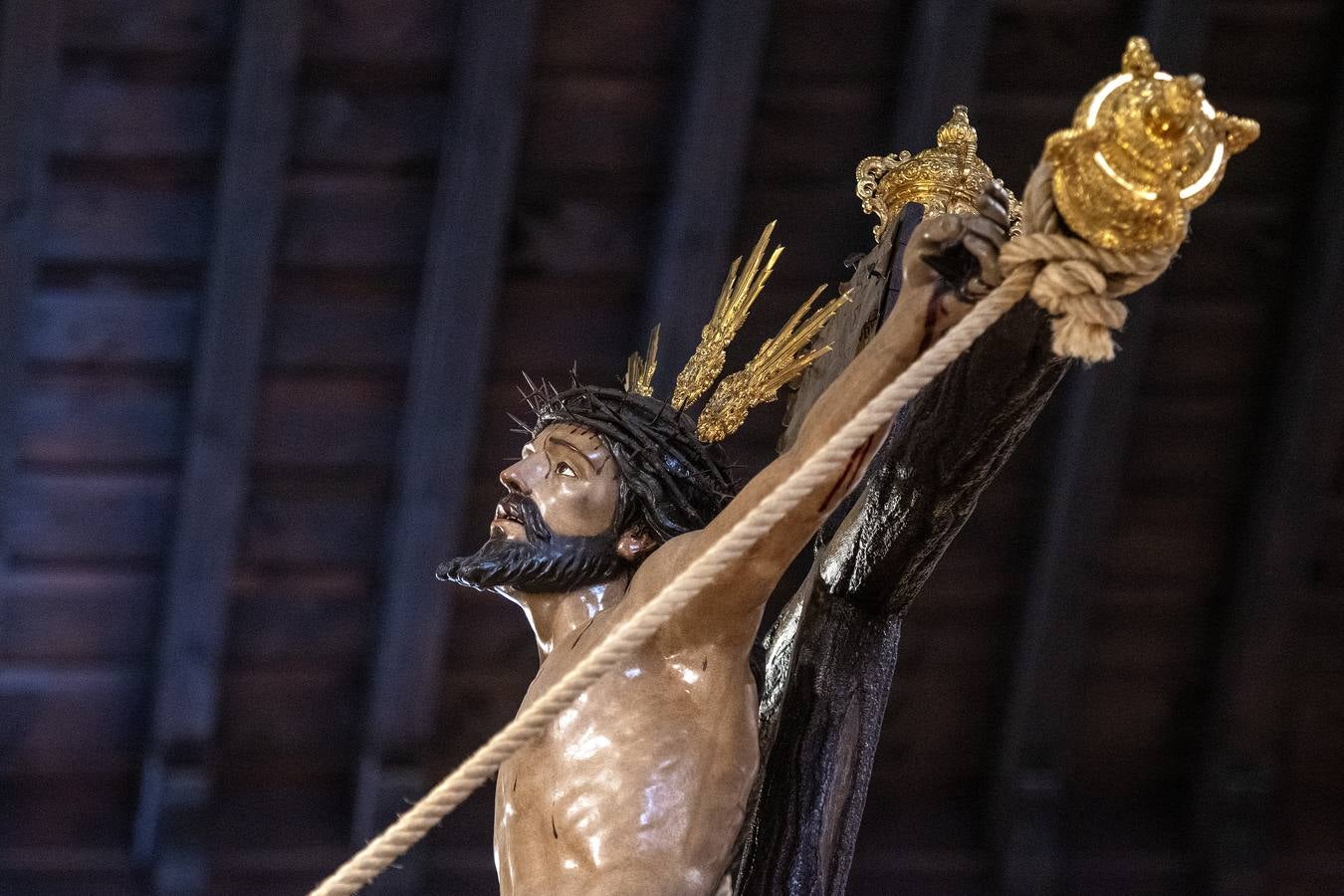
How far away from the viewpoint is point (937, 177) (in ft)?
7.69

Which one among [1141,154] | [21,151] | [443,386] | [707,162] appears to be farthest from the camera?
→ [443,386]

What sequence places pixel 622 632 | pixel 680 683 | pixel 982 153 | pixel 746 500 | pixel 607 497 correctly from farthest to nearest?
pixel 982 153, pixel 607 497, pixel 680 683, pixel 746 500, pixel 622 632

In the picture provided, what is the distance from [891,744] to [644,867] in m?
3.89

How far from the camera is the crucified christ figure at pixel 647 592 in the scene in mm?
1945

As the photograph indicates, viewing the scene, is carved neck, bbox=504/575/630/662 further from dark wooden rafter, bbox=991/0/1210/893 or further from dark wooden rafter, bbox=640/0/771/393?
dark wooden rafter, bbox=991/0/1210/893

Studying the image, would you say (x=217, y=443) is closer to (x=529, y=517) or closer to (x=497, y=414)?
(x=497, y=414)

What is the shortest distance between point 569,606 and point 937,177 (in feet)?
2.07

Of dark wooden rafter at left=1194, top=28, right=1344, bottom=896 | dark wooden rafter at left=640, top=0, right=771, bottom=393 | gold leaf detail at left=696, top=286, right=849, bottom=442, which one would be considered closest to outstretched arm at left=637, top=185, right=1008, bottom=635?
gold leaf detail at left=696, top=286, right=849, bottom=442

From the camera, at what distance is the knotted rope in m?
1.73

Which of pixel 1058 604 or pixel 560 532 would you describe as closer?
pixel 560 532

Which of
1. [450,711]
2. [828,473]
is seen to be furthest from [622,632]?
[450,711]

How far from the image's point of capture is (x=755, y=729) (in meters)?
2.19

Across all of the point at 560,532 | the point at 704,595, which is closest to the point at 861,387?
the point at 704,595

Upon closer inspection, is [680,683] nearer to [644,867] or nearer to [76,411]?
[644,867]
